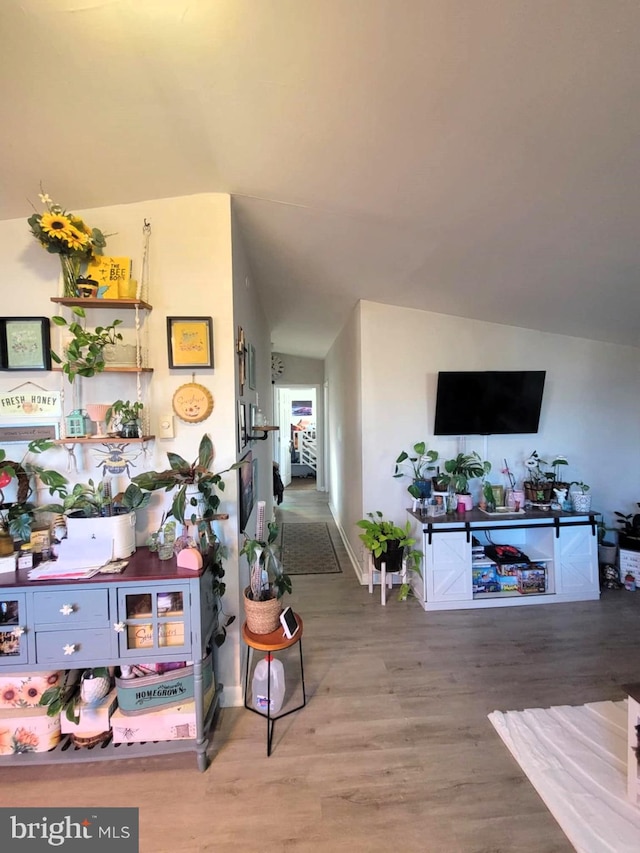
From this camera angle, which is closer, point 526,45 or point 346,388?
point 526,45

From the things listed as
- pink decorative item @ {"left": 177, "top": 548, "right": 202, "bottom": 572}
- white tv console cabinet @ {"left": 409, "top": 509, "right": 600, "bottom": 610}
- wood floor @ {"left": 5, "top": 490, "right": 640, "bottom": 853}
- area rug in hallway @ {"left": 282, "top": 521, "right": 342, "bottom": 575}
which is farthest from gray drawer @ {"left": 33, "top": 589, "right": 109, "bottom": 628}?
area rug in hallway @ {"left": 282, "top": 521, "right": 342, "bottom": 575}

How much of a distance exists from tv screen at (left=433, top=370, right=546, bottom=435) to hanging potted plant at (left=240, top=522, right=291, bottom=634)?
199 centimetres

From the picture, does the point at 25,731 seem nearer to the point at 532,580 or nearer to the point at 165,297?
the point at 165,297

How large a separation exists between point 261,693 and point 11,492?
1554 mm

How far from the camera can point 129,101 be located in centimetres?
123

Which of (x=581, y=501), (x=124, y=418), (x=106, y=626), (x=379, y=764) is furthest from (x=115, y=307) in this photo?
(x=581, y=501)

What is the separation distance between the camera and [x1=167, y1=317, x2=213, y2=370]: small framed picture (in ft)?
5.98

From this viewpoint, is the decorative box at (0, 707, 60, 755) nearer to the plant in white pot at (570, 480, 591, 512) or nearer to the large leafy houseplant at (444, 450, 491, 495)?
the large leafy houseplant at (444, 450, 491, 495)

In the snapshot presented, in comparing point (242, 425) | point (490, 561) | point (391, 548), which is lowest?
point (490, 561)

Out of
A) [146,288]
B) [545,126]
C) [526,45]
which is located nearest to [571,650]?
[545,126]

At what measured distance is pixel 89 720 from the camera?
157 cm

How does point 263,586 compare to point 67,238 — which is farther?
point 263,586

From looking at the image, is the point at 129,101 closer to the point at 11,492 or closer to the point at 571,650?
the point at 11,492

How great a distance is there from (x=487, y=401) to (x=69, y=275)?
2.98 metres
